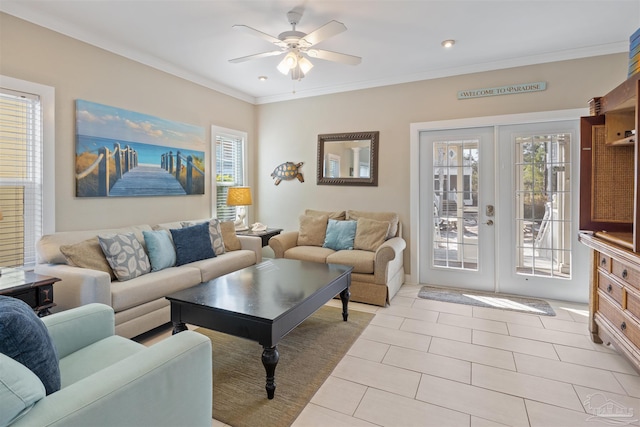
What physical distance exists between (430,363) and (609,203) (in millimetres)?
1948

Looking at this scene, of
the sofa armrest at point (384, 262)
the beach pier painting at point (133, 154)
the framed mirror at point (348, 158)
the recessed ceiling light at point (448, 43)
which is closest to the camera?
the beach pier painting at point (133, 154)

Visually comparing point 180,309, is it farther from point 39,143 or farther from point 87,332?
point 39,143

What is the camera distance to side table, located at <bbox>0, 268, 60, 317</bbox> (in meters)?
2.04

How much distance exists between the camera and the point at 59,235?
9.22 feet

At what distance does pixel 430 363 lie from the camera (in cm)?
244

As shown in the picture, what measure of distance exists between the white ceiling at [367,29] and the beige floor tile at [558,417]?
2857mm

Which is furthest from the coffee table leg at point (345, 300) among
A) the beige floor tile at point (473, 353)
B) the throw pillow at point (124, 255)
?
the throw pillow at point (124, 255)

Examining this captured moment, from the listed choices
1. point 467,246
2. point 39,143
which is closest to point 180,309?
point 39,143

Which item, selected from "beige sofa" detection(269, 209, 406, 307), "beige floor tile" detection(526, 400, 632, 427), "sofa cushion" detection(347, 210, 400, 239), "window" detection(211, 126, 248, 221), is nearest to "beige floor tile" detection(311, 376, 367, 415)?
"beige floor tile" detection(526, 400, 632, 427)

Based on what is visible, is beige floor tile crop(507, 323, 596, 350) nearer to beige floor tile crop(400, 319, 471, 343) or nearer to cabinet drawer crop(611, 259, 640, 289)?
beige floor tile crop(400, 319, 471, 343)

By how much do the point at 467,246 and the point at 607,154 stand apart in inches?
70.8

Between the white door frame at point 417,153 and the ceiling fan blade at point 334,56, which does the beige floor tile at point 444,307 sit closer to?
the white door frame at point 417,153

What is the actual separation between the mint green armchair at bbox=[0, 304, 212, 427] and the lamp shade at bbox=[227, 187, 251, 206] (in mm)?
2858

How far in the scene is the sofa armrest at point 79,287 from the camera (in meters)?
2.40
